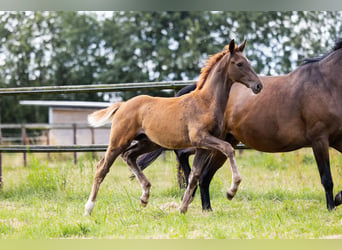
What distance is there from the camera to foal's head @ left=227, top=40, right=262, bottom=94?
4379 mm

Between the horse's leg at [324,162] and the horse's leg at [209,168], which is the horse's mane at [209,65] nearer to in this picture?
the horse's leg at [209,168]

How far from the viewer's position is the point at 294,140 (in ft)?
16.4

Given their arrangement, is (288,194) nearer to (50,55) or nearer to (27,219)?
(27,219)

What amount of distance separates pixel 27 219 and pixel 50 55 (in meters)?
15.8

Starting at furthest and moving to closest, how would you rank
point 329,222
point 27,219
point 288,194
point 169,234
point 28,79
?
point 28,79 < point 288,194 < point 27,219 < point 329,222 < point 169,234

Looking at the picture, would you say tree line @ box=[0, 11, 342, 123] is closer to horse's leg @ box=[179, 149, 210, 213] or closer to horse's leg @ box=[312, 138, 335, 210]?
horse's leg @ box=[312, 138, 335, 210]

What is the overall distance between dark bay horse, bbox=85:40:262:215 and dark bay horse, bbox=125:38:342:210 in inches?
12.7

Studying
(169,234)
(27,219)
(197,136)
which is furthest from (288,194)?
(27,219)

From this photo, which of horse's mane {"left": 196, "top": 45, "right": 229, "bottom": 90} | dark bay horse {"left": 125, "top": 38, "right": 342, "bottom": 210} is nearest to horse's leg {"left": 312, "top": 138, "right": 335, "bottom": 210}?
dark bay horse {"left": 125, "top": 38, "right": 342, "bottom": 210}

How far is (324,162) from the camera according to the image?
4.80 m

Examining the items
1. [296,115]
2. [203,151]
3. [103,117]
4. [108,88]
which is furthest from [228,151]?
[108,88]

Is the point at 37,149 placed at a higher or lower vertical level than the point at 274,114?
lower

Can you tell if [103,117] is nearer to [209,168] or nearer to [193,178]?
[193,178]

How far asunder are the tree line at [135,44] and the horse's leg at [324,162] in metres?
8.01
